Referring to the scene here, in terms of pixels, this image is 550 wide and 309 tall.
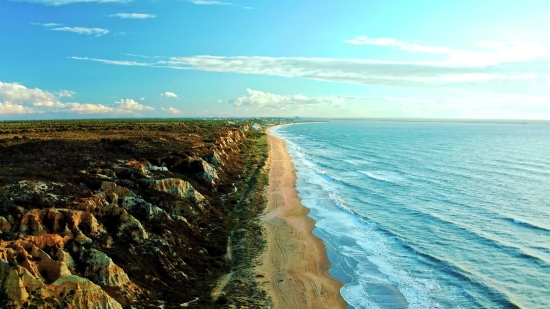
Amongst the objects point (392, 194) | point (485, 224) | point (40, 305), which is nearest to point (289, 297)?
point (40, 305)

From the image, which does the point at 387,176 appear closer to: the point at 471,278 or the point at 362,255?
the point at 362,255

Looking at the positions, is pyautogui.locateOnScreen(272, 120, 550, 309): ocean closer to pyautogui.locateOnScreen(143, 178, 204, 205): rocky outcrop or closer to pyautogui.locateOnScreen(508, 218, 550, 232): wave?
pyautogui.locateOnScreen(508, 218, 550, 232): wave

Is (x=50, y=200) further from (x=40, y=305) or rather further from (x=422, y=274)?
(x=422, y=274)

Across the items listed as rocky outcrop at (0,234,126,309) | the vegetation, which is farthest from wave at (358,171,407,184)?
rocky outcrop at (0,234,126,309)

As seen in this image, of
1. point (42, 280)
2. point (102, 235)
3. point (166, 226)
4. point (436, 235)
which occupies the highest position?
point (102, 235)

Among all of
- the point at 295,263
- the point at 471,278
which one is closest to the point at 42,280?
the point at 295,263

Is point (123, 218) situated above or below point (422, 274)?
above

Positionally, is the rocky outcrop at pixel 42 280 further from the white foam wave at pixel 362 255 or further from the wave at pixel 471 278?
the wave at pixel 471 278
